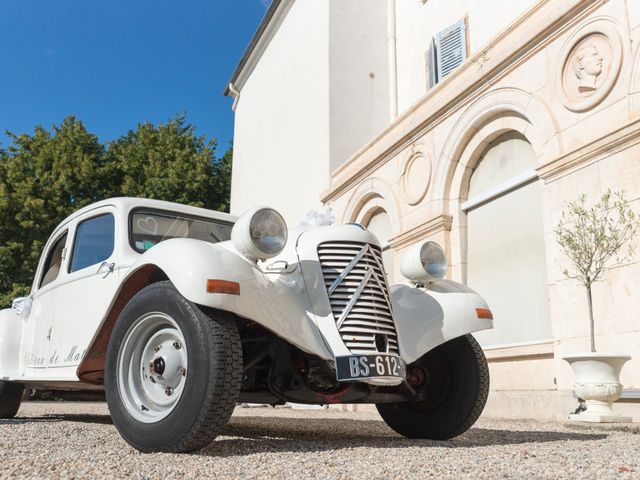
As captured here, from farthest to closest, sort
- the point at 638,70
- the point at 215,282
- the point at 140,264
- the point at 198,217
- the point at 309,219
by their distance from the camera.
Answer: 1. the point at 638,70
2. the point at 198,217
3. the point at 309,219
4. the point at 140,264
5. the point at 215,282

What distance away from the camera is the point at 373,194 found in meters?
12.3

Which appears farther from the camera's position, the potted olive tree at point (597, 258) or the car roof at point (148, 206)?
the potted olive tree at point (597, 258)

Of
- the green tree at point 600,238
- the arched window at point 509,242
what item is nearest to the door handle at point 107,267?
the green tree at point 600,238

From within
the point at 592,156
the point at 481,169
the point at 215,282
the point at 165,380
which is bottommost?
the point at 165,380

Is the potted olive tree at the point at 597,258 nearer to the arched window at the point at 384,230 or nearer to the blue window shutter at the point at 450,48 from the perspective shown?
the arched window at the point at 384,230

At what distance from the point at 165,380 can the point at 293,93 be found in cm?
1438

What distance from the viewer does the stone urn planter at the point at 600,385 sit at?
576cm

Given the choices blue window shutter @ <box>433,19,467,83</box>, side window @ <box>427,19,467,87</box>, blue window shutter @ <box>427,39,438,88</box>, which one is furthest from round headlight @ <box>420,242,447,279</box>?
blue window shutter @ <box>427,39,438,88</box>

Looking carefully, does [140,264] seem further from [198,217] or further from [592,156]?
[592,156]

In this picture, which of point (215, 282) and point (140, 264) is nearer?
point (215, 282)

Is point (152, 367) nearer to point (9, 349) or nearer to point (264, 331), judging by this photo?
point (264, 331)

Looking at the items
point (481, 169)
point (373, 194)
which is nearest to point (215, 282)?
point (481, 169)

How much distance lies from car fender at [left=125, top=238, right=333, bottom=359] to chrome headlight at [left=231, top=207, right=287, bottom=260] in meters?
0.07

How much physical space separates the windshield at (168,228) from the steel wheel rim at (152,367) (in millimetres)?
1395
